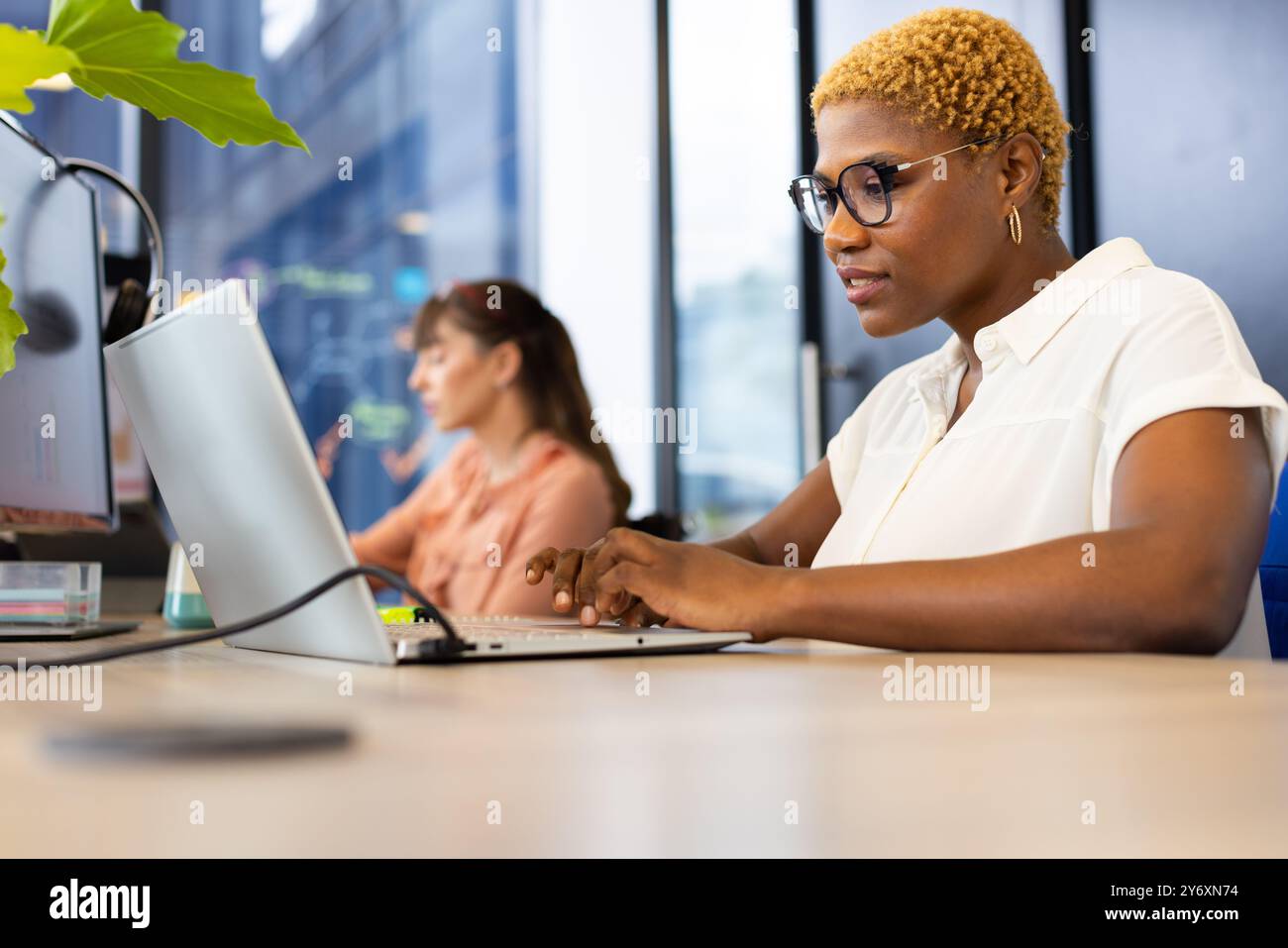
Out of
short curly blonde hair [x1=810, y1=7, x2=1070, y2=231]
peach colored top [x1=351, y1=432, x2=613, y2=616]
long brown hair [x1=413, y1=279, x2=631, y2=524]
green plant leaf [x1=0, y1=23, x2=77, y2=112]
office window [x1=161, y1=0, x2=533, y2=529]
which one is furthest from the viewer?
office window [x1=161, y1=0, x2=533, y2=529]

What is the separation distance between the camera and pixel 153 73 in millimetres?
648

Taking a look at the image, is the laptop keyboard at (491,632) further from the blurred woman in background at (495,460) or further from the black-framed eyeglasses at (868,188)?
the blurred woman in background at (495,460)

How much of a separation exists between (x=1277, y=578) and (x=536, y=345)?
178cm

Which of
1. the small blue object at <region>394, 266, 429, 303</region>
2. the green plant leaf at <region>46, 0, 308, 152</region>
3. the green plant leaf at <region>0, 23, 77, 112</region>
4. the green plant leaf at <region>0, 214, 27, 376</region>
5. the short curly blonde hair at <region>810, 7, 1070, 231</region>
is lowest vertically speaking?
the green plant leaf at <region>0, 214, 27, 376</region>

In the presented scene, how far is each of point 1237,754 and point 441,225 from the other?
3.85 meters

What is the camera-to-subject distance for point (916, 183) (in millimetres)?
1324

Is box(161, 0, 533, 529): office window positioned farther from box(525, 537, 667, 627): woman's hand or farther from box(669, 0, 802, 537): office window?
box(525, 537, 667, 627): woman's hand

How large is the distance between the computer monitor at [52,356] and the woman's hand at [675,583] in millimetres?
536

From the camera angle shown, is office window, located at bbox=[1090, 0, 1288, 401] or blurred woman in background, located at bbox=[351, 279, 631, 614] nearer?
office window, located at bbox=[1090, 0, 1288, 401]

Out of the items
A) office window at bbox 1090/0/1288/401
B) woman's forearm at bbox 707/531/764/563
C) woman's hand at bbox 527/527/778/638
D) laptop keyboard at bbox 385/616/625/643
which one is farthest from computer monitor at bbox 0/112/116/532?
office window at bbox 1090/0/1288/401

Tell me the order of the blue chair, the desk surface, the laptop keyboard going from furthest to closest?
the blue chair → the laptop keyboard → the desk surface

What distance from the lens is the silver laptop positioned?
0.73 meters

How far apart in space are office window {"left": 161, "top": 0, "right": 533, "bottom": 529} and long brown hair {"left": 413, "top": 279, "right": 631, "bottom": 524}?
1.05 meters

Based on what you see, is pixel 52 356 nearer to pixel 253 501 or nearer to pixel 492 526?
pixel 253 501
